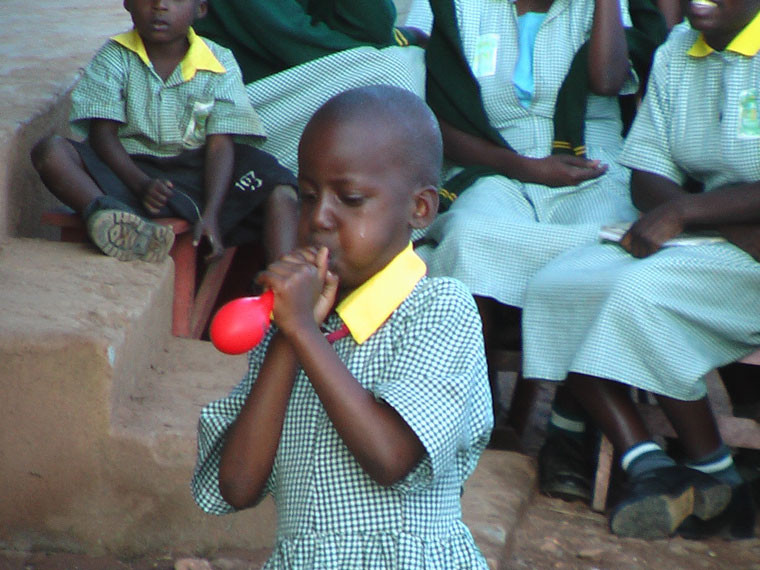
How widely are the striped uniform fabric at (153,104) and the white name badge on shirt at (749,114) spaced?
155 cm

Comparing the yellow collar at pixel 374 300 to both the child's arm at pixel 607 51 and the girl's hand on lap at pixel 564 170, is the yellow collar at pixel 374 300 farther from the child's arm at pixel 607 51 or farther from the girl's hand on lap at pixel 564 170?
the child's arm at pixel 607 51

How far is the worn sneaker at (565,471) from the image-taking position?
3385 mm

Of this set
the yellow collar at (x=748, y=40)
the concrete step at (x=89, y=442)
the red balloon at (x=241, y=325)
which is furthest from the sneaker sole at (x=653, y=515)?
the red balloon at (x=241, y=325)

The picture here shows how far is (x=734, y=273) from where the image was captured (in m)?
3.24

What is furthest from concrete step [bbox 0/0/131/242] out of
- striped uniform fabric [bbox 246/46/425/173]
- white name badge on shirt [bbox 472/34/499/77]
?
white name badge on shirt [bbox 472/34/499/77]

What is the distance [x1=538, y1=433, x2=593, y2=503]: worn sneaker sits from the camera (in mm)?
3385

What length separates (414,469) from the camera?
5.36 ft

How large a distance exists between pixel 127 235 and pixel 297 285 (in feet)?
5.68

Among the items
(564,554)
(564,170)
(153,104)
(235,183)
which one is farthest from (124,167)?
(564,554)

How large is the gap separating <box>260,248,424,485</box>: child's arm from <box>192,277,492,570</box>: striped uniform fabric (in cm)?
3

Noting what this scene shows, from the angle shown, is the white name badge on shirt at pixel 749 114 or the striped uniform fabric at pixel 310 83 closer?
the white name badge on shirt at pixel 749 114

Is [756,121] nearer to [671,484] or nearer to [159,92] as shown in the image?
A: [671,484]

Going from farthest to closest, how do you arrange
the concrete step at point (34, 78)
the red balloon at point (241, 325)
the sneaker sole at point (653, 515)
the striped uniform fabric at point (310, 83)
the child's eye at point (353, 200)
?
the striped uniform fabric at point (310, 83)
the concrete step at point (34, 78)
the sneaker sole at point (653, 515)
the child's eye at point (353, 200)
the red balloon at point (241, 325)

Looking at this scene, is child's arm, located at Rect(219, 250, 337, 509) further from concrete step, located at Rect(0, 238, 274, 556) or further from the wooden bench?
the wooden bench
